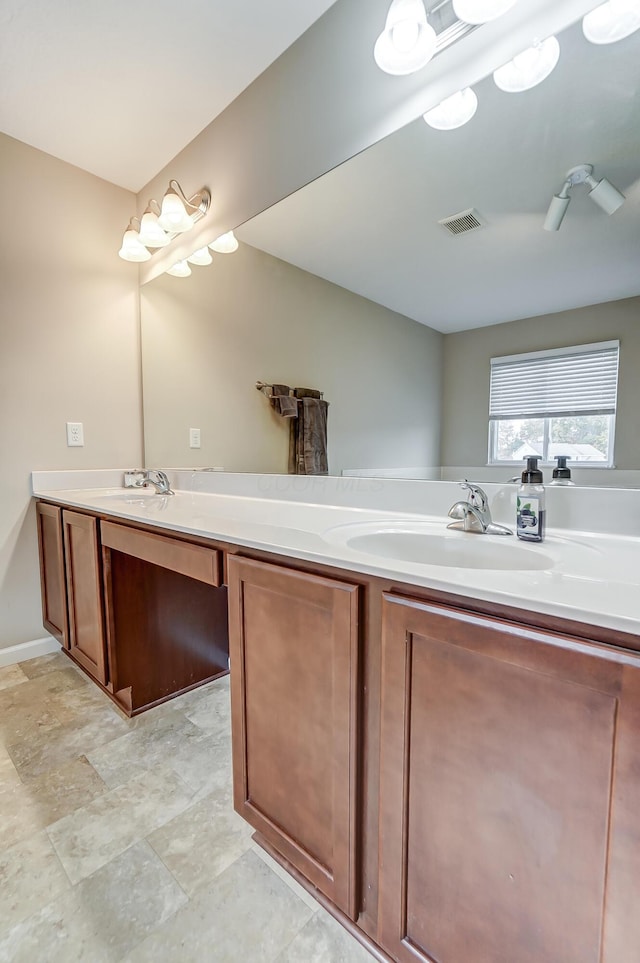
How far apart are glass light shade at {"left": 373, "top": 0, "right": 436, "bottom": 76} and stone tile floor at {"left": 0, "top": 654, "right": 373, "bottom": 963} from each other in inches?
78.5

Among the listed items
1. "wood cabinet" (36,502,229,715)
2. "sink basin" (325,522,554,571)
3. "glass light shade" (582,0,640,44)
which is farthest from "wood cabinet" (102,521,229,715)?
"glass light shade" (582,0,640,44)

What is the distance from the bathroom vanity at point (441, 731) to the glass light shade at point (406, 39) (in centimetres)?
119

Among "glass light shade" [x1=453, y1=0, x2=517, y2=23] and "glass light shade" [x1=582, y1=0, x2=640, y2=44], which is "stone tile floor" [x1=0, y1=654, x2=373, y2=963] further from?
"glass light shade" [x1=453, y1=0, x2=517, y2=23]

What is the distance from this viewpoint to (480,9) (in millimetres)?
946

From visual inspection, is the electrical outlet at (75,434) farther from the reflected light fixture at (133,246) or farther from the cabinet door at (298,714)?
the cabinet door at (298,714)

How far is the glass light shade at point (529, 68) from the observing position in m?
0.91

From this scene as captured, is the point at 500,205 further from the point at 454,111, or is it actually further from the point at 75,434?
the point at 75,434

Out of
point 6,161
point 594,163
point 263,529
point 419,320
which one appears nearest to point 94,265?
point 6,161

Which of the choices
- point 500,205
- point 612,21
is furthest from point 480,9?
point 500,205

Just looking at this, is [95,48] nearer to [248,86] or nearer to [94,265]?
[248,86]

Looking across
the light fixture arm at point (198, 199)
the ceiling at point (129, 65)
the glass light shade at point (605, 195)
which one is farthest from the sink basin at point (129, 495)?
the glass light shade at point (605, 195)

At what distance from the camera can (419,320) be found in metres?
1.23

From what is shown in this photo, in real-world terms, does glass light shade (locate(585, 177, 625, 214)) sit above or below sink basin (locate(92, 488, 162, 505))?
above

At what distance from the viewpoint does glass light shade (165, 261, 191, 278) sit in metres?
1.99
